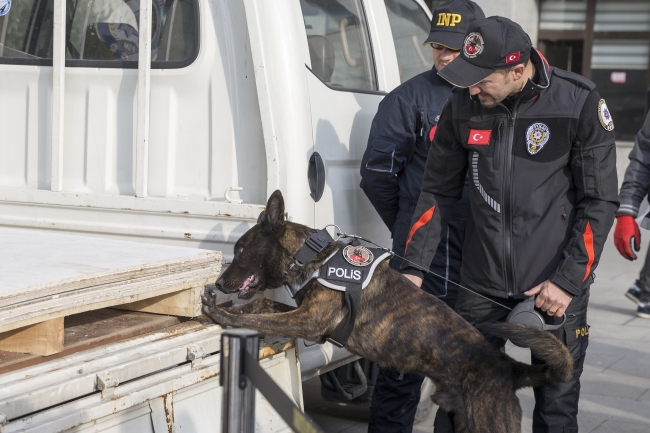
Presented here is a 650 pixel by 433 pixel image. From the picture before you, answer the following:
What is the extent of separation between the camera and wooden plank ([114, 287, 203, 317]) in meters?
2.90

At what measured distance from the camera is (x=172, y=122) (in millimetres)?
3354

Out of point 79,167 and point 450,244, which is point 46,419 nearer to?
point 79,167

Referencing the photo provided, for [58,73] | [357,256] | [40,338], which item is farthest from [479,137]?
[58,73]

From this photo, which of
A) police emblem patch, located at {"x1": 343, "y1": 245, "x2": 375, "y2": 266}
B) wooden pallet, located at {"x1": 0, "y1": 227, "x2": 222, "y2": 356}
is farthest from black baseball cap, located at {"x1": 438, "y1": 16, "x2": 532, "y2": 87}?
wooden pallet, located at {"x1": 0, "y1": 227, "x2": 222, "y2": 356}

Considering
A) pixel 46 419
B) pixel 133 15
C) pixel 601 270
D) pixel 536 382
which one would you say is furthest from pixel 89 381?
pixel 601 270

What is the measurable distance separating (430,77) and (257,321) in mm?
1528

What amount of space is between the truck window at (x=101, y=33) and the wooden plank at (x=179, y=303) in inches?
39.4

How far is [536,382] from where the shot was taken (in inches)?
115

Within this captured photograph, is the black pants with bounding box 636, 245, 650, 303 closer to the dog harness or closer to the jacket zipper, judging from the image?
the jacket zipper

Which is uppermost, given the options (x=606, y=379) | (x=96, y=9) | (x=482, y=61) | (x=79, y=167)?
(x=96, y=9)

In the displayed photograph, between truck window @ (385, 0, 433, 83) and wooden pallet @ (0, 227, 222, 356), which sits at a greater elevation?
truck window @ (385, 0, 433, 83)

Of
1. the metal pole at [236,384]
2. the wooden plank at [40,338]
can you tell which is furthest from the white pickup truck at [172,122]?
the metal pole at [236,384]

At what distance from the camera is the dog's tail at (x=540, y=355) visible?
2.75 m

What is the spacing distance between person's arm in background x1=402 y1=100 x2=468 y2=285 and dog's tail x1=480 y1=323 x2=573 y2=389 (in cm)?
48
